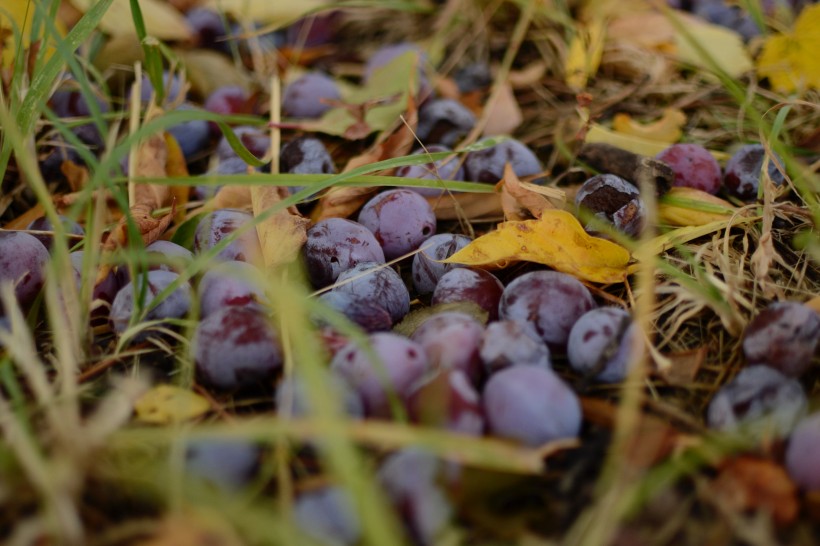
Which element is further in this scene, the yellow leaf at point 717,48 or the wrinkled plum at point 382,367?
the yellow leaf at point 717,48

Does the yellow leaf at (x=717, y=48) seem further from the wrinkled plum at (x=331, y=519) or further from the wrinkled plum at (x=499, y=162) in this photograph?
the wrinkled plum at (x=331, y=519)

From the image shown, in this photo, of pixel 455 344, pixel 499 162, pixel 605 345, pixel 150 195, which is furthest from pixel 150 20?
pixel 605 345

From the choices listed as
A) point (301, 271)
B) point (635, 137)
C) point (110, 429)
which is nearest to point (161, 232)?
point (301, 271)

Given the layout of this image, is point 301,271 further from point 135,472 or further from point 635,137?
point 635,137

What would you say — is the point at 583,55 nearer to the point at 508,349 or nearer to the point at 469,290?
the point at 469,290

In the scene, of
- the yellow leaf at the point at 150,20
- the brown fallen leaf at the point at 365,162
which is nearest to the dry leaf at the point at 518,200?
the brown fallen leaf at the point at 365,162

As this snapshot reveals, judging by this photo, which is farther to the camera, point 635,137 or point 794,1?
point 794,1
